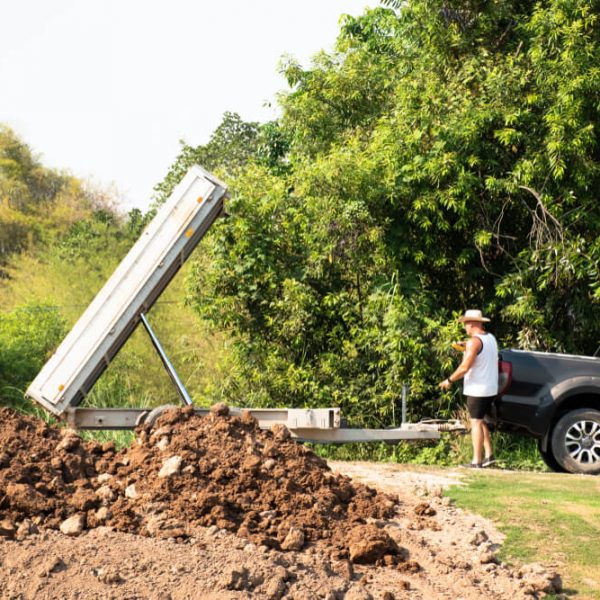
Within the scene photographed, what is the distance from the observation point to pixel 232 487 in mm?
7199

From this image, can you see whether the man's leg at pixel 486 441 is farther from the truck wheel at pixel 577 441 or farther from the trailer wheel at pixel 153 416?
the trailer wheel at pixel 153 416

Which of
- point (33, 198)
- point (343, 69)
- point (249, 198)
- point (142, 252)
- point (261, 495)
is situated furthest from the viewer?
point (33, 198)

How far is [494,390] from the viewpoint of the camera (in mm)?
11016

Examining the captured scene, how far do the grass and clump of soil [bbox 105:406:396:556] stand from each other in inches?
36.3

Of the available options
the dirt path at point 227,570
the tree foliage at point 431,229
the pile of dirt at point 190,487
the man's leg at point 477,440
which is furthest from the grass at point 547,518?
the tree foliage at point 431,229

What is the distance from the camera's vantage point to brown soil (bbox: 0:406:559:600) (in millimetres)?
5930

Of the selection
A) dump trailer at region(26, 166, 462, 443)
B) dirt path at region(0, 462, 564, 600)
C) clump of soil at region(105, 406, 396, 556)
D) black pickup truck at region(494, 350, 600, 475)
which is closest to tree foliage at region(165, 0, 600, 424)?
black pickup truck at region(494, 350, 600, 475)

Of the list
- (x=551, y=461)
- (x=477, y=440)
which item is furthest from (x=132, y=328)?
(x=551, y=461)

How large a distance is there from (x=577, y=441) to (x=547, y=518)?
3.42m

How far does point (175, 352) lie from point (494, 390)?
8.71m

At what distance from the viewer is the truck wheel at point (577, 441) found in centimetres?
1111

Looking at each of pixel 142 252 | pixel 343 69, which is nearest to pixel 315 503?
pixel 142 252

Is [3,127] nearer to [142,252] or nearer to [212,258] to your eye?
[212,258]

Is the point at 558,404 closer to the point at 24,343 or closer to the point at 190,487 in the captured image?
the point at 190,487
